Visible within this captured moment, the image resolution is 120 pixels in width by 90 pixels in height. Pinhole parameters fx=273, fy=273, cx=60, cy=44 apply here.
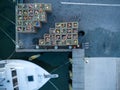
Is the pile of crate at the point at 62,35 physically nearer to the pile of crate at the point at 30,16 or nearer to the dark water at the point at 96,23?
the dark water at the point at 96,23

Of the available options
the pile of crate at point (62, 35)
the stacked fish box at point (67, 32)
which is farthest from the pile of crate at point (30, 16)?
the stacked fish box at point (67, 32)

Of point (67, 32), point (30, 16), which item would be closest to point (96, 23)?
point (67, 32)

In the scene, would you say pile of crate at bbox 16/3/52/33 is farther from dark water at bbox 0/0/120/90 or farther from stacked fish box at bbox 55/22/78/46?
stacked fish box at bbox 55/22/78/46

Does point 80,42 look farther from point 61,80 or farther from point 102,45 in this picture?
point 61,80

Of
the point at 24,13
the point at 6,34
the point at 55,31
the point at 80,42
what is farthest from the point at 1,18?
the point at 80,42

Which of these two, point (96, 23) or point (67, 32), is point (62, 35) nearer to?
point (67, 32)
